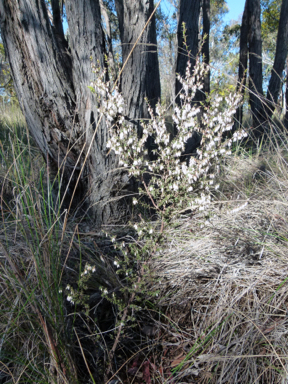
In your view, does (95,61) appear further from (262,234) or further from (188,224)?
(262,234)

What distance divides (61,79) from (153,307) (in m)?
1.83

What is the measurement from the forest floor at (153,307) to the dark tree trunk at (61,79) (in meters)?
0.57

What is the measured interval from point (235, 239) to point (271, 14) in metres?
13.3

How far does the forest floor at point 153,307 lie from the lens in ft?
4.24

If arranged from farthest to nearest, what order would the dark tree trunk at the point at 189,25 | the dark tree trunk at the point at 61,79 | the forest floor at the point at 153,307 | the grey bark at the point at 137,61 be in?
the dark tree trunk at the point at 189,25, the grey bark at the point at 137,61, the dark tree trunk at the point at 61,79, the forest floor at the point at 153,307

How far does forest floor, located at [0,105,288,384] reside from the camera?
1293mm

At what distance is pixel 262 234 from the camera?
6.20 ft

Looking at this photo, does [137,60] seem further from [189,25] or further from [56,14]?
[56,14]

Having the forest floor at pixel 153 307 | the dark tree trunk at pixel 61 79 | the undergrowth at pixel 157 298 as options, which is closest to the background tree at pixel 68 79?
the dark tree trunk at pixel 61 79

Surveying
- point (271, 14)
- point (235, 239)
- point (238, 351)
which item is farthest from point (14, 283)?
point (271, 14)

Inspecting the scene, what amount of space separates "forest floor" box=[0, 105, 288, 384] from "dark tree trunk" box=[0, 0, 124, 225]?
0.57 metres

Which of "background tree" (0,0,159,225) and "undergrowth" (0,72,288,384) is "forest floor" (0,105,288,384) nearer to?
"undergrowth" (0,72,288,384)

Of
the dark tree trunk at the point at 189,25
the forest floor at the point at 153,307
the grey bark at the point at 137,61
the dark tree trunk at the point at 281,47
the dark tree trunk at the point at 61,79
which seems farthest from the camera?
the dark tree trunk at the point at 281,47

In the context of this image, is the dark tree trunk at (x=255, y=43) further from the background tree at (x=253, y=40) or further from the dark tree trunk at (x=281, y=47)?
the dark tree trunk at (x=281, y=47)
